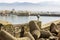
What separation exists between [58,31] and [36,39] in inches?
72.2

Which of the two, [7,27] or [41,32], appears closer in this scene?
[7,27]

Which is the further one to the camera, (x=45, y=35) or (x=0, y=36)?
(x=45, y=35)

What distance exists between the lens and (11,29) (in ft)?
27.7

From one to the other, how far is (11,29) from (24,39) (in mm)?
1283

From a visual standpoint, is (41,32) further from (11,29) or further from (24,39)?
(24,39)

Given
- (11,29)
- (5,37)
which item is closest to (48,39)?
(11,29)

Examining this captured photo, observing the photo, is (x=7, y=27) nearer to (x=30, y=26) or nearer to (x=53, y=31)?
(x=30, y=26)

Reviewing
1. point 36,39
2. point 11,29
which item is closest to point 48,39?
point 36,39

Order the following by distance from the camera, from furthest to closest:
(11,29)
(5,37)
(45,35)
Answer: (45,35) < (11,29) < (5,37)

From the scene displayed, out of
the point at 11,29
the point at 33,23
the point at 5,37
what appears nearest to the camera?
the point at 5,37

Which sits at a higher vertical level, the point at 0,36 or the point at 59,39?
the point at 0,36

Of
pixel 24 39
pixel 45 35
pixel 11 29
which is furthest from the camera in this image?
pixel 45 35

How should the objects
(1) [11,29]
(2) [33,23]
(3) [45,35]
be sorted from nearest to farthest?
(1) [11,29] → (3) [45,35] → (2) [33,23]

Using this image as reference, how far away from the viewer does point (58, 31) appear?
10.1 m
